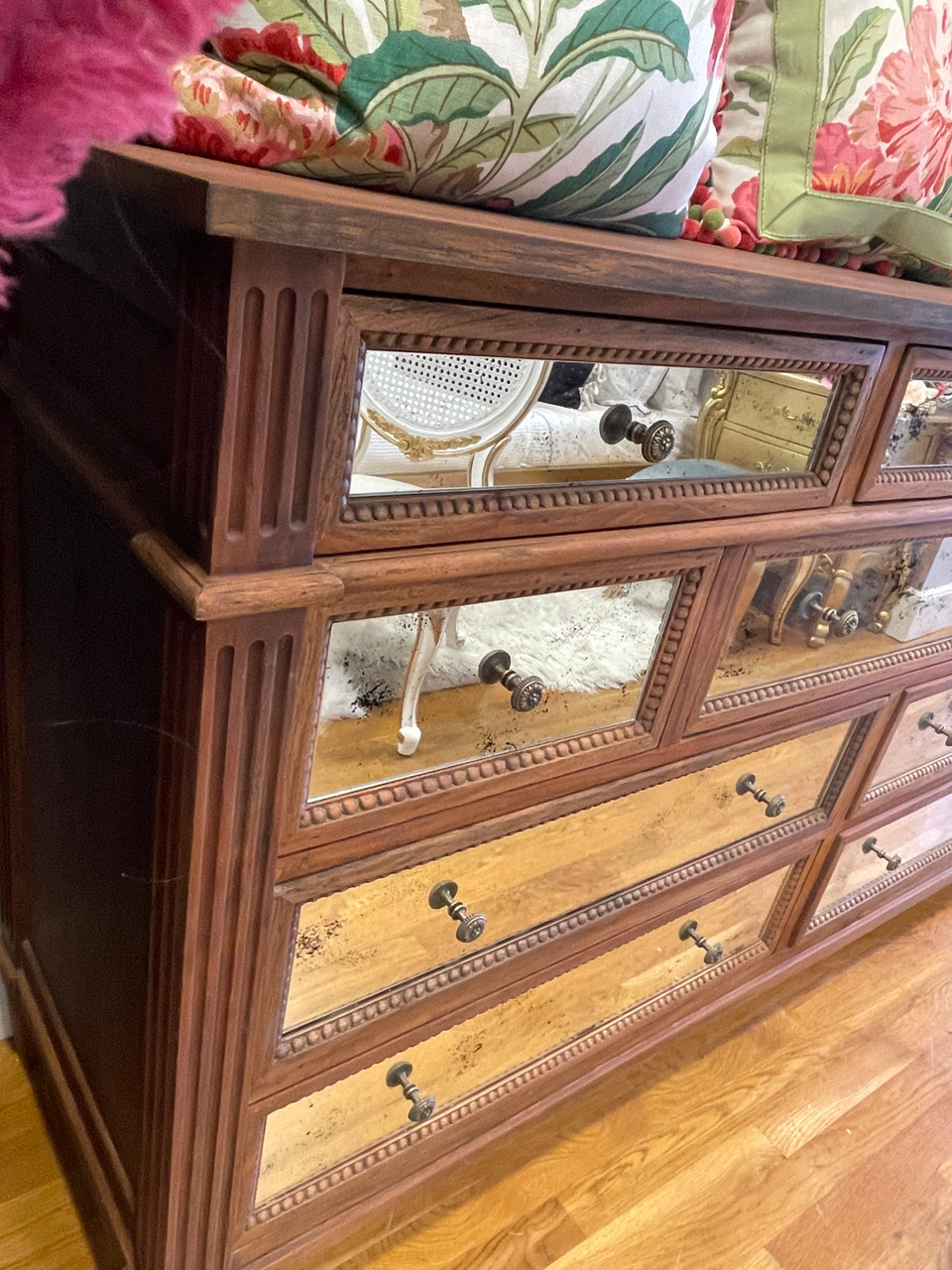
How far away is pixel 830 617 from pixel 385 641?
55 centimetres

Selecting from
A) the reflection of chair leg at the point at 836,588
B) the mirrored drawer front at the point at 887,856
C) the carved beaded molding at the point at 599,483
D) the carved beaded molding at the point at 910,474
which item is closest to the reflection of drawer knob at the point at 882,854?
the mirrored drawer front at the point at 887,856

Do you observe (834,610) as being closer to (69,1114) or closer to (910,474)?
(910,474)

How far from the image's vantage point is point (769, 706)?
0.94 metres

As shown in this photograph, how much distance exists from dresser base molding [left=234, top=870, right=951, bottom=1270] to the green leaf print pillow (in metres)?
0.74

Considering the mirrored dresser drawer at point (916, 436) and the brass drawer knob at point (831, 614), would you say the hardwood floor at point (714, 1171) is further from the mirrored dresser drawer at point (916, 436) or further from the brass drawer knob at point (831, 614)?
the mirrored dresser drawer at point (916, 436)

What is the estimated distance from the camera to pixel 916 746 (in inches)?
51.6

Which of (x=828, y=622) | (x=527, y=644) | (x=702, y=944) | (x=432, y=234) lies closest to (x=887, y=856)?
(x=702, y=944)

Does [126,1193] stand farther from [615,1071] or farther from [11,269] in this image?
[11,269]

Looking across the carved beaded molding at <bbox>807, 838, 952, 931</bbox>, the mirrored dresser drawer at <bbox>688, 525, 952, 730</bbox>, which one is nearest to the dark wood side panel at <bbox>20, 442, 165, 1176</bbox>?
the mirrored dresser drawer at <bbox>688, 525, 952, 730</bbox>

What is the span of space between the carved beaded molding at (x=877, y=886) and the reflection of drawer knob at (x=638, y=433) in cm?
89

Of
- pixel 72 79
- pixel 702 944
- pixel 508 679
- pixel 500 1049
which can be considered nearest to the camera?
pixel 72 79

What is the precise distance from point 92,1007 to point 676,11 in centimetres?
88

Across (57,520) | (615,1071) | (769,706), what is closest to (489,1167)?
(615,1071)

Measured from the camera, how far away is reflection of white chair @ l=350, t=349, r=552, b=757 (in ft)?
1.71
